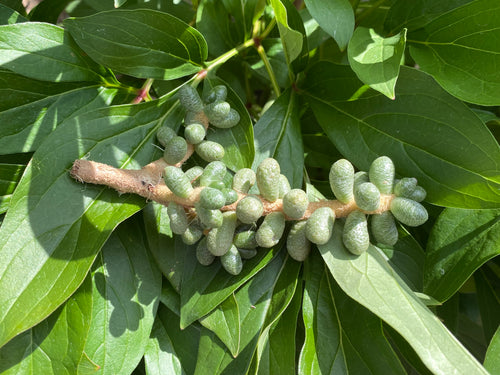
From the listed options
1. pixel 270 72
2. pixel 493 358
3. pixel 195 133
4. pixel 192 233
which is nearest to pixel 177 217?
pixel 192 233

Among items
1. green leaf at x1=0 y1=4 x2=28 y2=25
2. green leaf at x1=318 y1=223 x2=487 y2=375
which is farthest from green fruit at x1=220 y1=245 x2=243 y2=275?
green leaf at x1=0 y1=4 x2=28 y2=25

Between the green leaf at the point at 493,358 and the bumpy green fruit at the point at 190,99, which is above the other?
the bumpy green fruit at the point at 190,99

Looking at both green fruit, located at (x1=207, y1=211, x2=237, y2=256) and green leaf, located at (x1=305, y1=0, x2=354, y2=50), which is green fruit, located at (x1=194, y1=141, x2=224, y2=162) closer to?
green fruit, located at (x1=207, y1=211, x2=237, y2=256)

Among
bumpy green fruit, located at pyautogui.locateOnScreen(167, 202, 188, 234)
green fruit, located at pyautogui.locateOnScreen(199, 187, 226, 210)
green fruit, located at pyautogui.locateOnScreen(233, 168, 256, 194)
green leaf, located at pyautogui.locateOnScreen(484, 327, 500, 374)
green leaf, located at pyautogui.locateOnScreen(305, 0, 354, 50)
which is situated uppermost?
green leaf, located at pyautogui.locateOnScreen(305, 0, 354, 50)

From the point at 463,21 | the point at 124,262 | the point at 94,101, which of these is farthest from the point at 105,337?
the point at 463,21

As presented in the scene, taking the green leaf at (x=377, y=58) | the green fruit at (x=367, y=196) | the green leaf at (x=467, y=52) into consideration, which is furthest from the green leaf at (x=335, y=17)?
the green fruit at (x=367, y=196)

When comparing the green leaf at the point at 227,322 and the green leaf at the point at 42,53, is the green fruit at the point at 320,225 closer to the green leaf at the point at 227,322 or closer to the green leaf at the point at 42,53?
the green leaf at the point at 227,322
